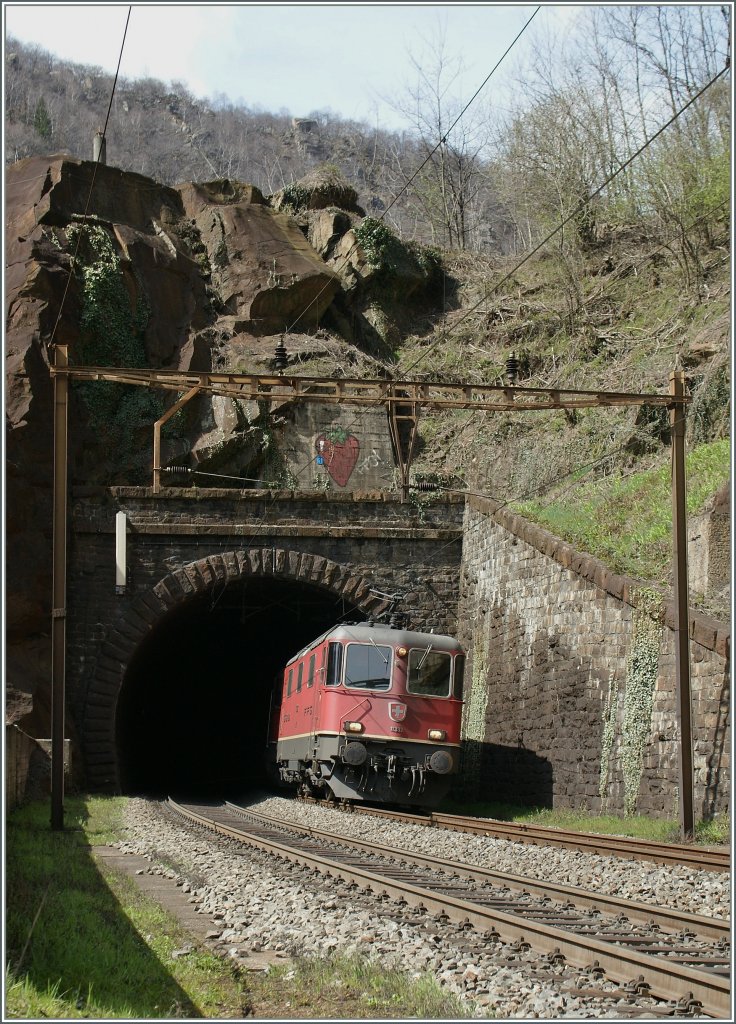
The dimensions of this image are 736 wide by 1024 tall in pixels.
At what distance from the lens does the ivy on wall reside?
14750mm

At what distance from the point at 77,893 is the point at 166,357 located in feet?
77.4

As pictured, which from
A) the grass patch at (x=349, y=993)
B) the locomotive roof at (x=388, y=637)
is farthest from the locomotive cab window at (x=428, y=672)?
the grass patch at (x=349, y=993)

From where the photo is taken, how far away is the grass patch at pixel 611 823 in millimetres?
12531

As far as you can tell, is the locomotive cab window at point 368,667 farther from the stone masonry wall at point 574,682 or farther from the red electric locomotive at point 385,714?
the stone masonry wall at point 574,682

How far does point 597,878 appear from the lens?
32.0 ft

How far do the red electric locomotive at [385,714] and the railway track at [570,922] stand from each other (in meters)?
5.79

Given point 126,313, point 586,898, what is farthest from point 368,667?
point 126,313

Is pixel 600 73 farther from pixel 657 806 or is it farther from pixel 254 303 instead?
pixel 657 806

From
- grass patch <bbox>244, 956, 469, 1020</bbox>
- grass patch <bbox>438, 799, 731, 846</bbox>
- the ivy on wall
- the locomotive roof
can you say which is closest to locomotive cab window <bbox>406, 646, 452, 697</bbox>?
the locomotive roof

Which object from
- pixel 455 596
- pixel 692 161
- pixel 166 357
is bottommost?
pixel 455 596

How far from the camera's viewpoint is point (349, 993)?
5.52 meters

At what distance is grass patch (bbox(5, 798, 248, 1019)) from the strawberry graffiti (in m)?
19.9

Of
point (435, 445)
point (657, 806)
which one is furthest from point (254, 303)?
point (657, 806)

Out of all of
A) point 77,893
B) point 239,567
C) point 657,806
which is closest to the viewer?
point 77,893
